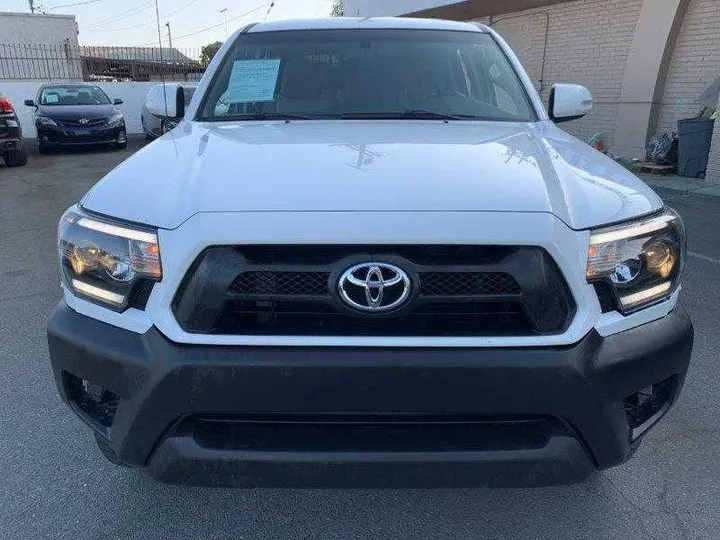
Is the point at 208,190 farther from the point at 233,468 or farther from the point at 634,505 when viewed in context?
the point at 634,505

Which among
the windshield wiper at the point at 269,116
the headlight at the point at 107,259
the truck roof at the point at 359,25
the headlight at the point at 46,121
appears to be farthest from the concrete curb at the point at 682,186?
the headlight at the point at 46,121

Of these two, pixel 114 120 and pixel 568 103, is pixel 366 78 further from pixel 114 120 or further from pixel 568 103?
pixel 114 120

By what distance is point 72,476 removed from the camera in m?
2.50

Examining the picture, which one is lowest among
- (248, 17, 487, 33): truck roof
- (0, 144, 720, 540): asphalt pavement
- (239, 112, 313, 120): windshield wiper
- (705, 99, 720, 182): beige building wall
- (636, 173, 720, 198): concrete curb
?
(636, 173, 720, 198): concrete curb

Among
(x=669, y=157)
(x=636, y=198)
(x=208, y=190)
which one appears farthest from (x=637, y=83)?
(x=208, y=190)

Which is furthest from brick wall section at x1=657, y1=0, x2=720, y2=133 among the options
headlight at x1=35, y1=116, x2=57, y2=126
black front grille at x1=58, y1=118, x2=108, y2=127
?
headlight at x1=35, y1=116, x2=57, y2=126

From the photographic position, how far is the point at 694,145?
31.6 feet

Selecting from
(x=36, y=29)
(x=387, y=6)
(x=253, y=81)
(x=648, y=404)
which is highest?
(x=387, y=6)

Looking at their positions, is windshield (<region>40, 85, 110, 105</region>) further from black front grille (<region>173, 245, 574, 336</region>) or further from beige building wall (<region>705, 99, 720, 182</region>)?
black front grille (<region>173, 245, 574, 336</region>)

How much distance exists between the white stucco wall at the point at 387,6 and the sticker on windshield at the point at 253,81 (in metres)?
11.5

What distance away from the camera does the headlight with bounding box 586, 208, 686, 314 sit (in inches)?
70.3

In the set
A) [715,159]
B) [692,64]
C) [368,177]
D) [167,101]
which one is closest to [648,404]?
[368,177]

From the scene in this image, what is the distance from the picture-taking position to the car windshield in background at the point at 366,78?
2.99 metres

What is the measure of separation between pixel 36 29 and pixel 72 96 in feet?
28.5
